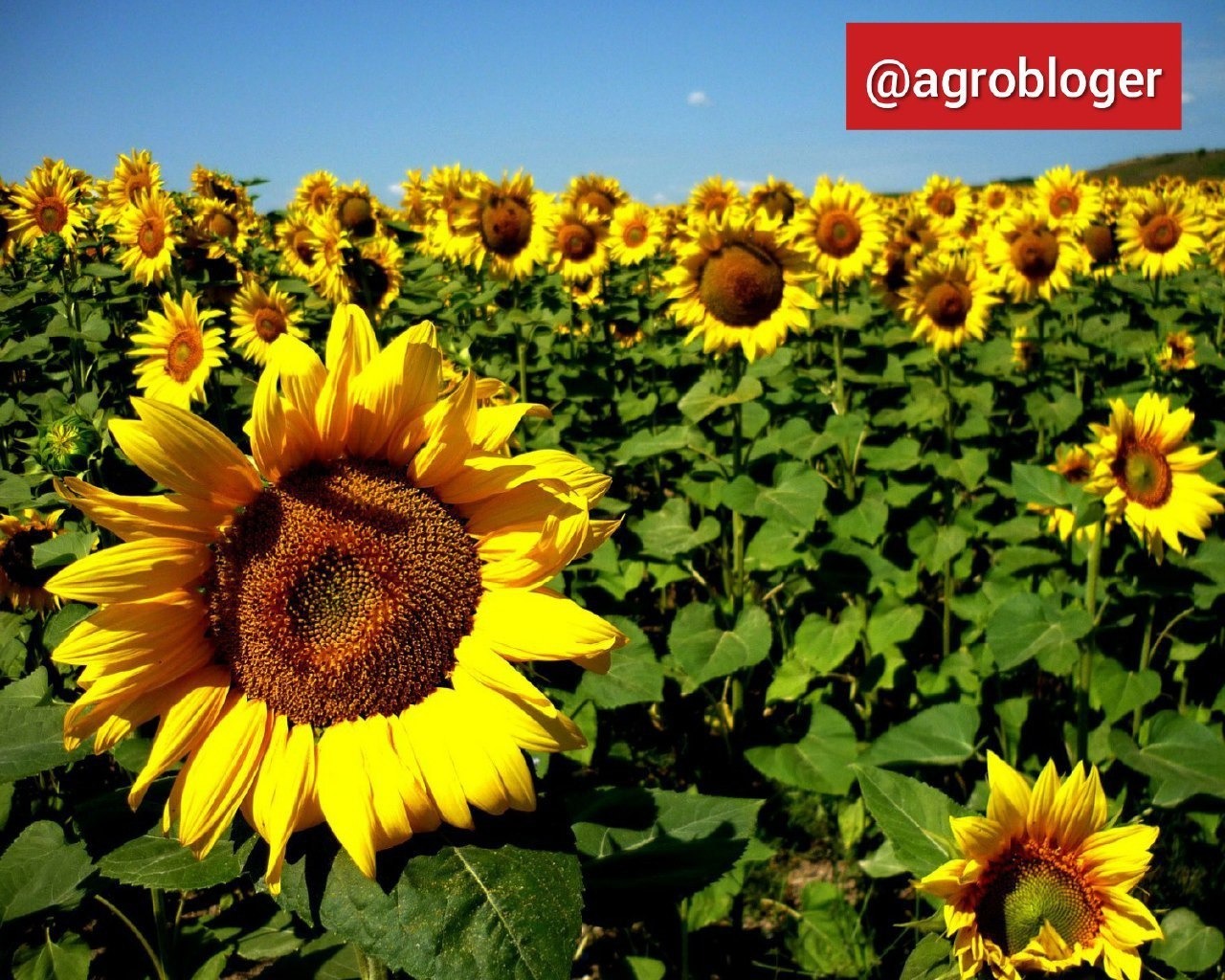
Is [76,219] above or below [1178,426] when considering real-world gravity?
above

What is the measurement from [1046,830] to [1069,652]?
4.12ft

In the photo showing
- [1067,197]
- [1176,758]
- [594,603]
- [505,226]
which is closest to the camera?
[1176,758]

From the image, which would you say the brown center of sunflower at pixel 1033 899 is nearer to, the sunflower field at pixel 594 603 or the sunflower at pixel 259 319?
the sunflower field at pixel 594 603

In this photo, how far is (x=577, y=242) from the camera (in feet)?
18.7

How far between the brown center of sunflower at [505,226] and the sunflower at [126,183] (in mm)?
1923

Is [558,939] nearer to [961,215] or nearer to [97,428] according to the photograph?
[97,428]

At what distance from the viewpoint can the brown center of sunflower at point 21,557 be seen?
2641 mm

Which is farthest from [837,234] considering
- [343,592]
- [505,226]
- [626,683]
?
[343,592]

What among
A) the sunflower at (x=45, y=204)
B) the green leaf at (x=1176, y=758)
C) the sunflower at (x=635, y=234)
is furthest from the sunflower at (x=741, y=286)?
the sunflower at (x=45, y=204)

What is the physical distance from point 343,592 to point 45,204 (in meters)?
5.23

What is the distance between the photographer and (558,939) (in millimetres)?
860

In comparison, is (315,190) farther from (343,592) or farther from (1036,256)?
(343,592)

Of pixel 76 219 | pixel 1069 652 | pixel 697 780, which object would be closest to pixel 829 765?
pixel 697 780

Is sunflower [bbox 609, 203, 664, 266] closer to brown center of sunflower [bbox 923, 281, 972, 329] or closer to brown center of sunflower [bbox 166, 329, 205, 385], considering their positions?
brown center of sunflower [bbox 923, 281, 972, 329]
